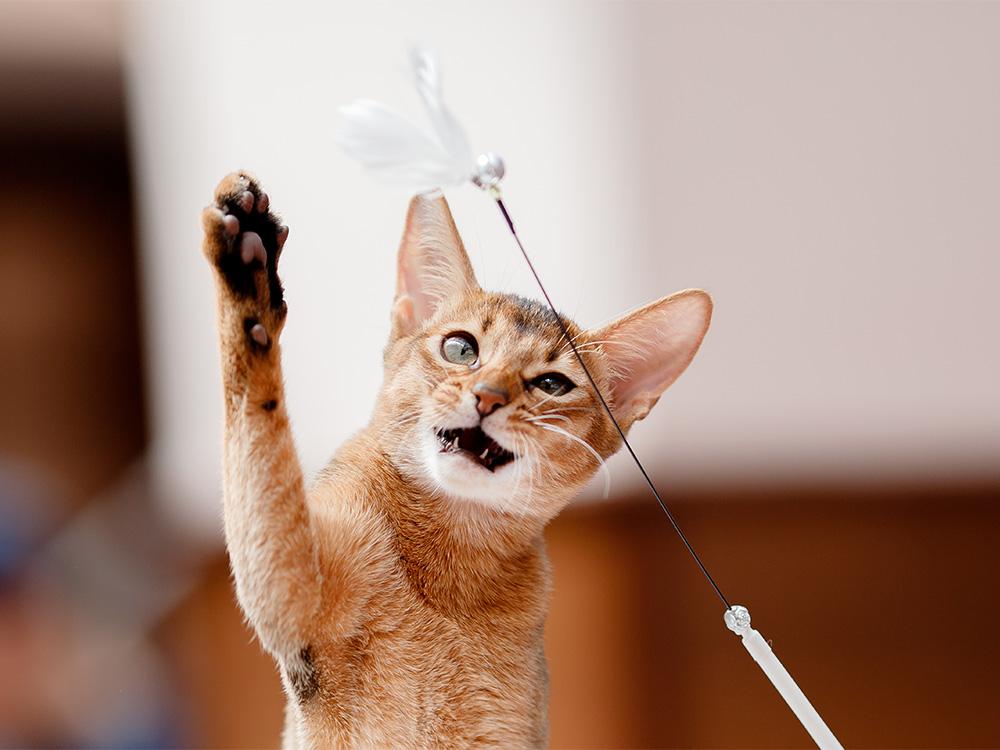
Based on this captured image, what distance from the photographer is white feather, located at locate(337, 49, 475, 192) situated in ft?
1.54

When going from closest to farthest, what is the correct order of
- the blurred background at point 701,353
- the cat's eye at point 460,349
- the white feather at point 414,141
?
the white feather at point 414,141 → the cat's eye at point 460,349 → the blurred background at point 701,353

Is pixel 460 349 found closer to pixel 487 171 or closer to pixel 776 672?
pixel 487 171

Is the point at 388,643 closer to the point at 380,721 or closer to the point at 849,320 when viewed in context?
the point at 380,721

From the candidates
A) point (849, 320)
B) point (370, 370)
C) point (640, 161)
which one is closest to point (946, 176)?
point (849, 320)

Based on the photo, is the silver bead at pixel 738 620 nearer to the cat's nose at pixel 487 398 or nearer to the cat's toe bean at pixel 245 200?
the cat's nose at pixel 487 398

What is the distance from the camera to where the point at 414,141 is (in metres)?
0.48

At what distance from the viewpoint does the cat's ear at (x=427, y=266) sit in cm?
59

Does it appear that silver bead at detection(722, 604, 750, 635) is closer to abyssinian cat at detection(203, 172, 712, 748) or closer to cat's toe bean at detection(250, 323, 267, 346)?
abyssinian cat at detection(203, 172, 712, 748)

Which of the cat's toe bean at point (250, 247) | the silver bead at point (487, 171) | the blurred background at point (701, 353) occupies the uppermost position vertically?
the silver bead at point (487, 171)

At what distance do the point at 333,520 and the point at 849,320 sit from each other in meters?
1.02

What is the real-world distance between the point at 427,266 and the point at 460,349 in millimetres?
66

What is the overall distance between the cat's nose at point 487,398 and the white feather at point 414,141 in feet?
0.38

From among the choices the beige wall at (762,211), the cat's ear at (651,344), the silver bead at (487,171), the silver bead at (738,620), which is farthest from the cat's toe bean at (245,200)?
the beige wall at (762,211)

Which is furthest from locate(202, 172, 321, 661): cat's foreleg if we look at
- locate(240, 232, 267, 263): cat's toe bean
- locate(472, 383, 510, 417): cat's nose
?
locate(472, 383, 510, 417): cat's nose
